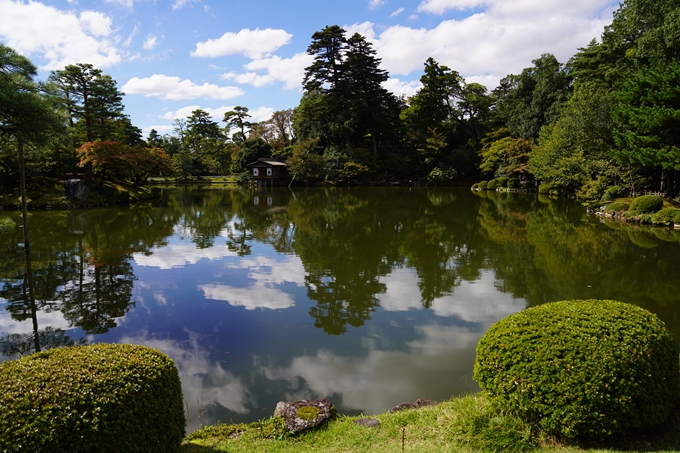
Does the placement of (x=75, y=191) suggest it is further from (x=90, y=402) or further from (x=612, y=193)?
(x=612, y=193)

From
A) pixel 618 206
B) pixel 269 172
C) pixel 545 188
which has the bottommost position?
pixel 618 206

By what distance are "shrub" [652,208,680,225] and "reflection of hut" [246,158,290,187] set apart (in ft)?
113

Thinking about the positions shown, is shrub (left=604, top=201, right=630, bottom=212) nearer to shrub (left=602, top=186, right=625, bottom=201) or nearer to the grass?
shrub (left=602, top=186, right=625, bottom=201)

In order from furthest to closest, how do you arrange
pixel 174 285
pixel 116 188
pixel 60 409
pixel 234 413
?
pixel 116 188
pixel 174 285
pixel 234 413
pixel 60 409

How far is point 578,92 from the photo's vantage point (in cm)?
2920

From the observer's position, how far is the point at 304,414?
3.92m

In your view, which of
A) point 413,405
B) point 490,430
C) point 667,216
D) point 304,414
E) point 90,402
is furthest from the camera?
point 667,216

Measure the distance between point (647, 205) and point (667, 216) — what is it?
128 centimetres

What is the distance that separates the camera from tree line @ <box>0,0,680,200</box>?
17016mm

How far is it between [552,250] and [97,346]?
41.5 feet

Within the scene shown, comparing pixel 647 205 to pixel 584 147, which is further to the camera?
pixel 584 147

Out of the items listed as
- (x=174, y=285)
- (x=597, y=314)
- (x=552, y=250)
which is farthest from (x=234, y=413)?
(x=552, y=250)

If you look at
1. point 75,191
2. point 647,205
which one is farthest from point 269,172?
point 647,205

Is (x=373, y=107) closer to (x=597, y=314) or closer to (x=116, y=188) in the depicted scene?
(x=116, y=188)
